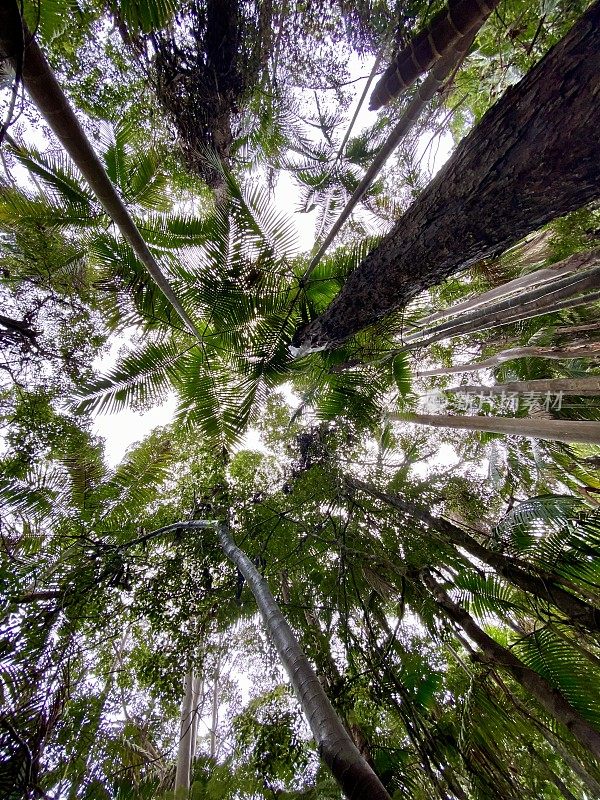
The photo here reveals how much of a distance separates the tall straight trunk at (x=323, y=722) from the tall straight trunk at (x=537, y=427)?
2100 millimetres

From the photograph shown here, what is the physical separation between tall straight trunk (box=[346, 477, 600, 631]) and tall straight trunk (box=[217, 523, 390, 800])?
1.67 metres

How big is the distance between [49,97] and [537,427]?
3239 millimetres

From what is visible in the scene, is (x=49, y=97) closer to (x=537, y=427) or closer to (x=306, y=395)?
(x=537, y=427)

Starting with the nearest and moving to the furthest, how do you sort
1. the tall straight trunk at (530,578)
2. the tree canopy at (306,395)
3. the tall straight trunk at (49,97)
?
the tall straight trunk at (49,97) < the tree canopy at (306,395) < the tall straight trunk at (530,578)

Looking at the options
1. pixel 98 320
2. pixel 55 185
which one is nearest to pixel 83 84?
pixel 55 185

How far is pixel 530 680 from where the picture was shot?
209 cm

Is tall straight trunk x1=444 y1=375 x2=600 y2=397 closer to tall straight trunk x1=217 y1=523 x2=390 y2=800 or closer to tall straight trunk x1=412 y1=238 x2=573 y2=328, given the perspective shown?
tall straight trunk x1=412 y1=238 x2=573 y2=328

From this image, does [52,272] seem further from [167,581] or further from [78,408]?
[167,581]

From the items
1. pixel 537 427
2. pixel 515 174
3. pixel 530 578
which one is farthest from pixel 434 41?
pixel 530 578

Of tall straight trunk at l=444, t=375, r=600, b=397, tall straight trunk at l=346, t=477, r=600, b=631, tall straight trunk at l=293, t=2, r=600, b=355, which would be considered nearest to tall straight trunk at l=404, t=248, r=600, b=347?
tall straight trunk at l=293, t=2, r=600, b=355

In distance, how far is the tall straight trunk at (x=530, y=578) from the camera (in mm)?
2004

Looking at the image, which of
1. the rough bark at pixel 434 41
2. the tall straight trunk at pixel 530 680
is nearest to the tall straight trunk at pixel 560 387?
the tall straight trunk at pixel 530 680

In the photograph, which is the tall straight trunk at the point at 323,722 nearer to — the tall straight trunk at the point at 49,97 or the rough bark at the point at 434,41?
the tall straight trunk at the point at 49,97

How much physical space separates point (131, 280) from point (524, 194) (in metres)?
3.09
